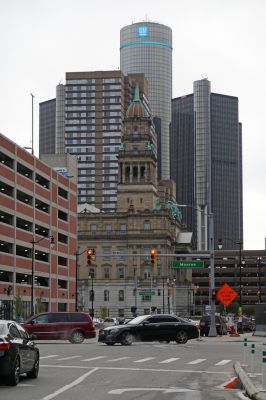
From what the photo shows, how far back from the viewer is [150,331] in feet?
137

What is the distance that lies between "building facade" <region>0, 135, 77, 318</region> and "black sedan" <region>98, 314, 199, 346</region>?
37.9 metres

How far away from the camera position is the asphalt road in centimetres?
1698

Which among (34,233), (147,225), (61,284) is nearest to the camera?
(34,233)

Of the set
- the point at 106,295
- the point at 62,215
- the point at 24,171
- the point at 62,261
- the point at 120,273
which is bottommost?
the point at 106,295

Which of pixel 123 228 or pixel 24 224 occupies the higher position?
pixel 123 228

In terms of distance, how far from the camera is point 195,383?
20.2 m

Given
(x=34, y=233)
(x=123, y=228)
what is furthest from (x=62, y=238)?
(x=123, y=228)

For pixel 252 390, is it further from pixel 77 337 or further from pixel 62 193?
pixel 62 193

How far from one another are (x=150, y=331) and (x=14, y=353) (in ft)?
79.2

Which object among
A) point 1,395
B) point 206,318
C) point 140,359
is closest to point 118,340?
point 140,359

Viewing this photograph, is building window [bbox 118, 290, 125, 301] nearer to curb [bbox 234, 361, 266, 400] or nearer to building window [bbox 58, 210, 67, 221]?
→ building window [bbox 58, 210, 67, 221]

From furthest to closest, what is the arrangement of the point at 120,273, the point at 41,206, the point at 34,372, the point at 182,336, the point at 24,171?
the point at 120,273 → the point at 41,206 → the point at 24,171 → the point at 182,336 → the point at 34,372

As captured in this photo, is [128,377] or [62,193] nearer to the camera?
[128,377]

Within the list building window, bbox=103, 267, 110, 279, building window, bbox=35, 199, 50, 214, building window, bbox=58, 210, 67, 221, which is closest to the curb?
building window, bbox=35, 199, 50, 214
